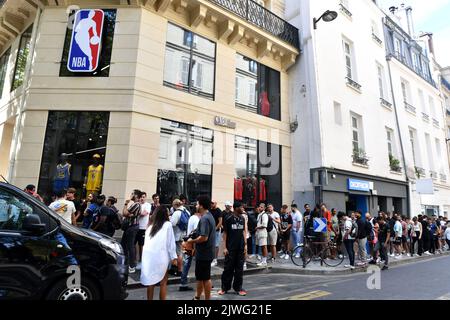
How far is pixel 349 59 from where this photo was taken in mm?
16812

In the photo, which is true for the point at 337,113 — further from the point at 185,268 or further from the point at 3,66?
the point at 3,66

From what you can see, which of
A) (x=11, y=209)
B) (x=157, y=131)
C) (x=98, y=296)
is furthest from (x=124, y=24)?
(x=98, y=296)

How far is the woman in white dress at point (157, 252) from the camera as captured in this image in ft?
14.2

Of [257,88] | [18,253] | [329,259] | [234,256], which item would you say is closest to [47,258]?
[18,253]

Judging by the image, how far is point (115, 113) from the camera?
935 centimetres

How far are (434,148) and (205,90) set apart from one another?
19.9 m

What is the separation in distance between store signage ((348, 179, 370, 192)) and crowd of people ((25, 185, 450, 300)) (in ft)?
5.59

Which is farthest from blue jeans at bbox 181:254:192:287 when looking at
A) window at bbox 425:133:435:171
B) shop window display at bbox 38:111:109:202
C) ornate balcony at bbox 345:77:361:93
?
window at bbox 425:133:435:171

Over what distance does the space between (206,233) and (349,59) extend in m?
15.4

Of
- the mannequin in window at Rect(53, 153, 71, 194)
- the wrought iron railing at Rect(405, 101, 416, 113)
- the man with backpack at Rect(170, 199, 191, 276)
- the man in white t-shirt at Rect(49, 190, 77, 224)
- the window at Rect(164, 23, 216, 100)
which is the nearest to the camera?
the man in white t-shirt at Rect(49, 190, 77, 224)

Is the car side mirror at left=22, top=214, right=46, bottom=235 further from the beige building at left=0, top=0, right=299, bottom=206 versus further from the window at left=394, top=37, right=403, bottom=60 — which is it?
the window at left=394, top=37, right=403, bottom=60

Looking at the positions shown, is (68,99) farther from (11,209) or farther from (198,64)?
(11,209)

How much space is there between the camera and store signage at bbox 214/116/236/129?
11430 millimetres

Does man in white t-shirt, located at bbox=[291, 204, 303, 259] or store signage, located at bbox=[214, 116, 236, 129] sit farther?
store signage, located at bbox=[214, 116, 236, 129]
